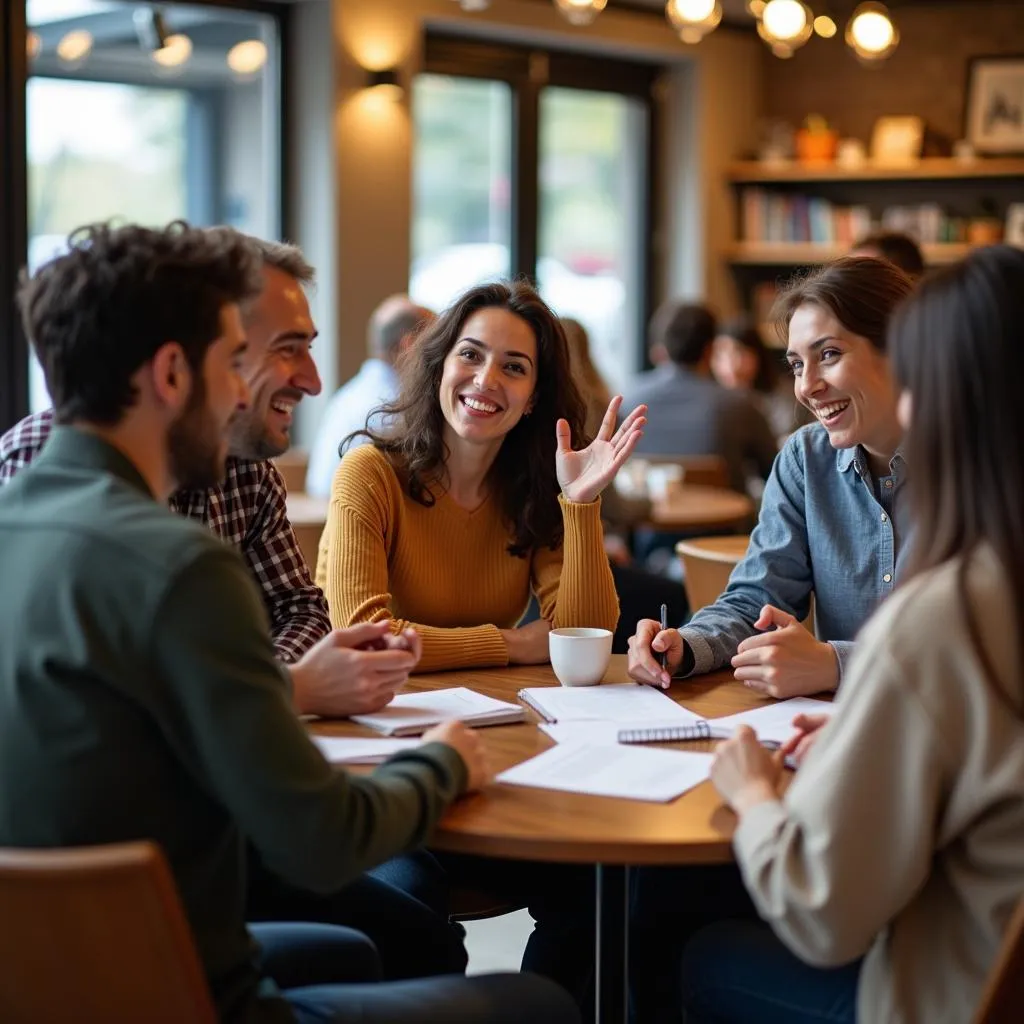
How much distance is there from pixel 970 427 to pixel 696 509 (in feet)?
12.1

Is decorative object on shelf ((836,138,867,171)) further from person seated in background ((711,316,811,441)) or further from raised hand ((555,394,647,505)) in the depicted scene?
raised hand ((555,394,647,505))

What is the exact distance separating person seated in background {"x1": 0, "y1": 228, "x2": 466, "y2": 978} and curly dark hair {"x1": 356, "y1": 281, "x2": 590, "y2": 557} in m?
0.30

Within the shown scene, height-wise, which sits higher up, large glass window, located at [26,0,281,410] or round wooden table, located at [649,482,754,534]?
large glass window, located at [26,0,281,410]

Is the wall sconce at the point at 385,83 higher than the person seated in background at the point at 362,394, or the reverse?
the wall sconce at the point at 385,83

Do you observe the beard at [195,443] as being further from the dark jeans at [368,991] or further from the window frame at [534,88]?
the window frame at [534,88]

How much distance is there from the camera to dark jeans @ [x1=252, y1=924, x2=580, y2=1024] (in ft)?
5.04

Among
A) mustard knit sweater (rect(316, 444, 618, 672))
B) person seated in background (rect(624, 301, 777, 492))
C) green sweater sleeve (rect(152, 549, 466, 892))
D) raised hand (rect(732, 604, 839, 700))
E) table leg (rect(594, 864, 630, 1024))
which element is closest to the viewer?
green sweater sleeve (rect(152, 549, 466, 892))

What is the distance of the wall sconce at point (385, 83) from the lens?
21.6 ft

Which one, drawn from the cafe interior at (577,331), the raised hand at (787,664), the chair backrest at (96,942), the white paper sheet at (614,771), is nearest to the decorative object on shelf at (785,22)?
the cafe interior at (577,331)

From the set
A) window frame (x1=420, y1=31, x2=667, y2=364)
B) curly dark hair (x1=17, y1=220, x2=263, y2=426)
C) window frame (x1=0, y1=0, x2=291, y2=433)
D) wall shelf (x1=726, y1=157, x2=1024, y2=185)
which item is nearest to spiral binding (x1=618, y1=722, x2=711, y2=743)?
curly dark hair (x1=17, y1=220, x2=263, y2=426)

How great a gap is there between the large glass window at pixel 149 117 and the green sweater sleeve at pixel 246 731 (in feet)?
14.5

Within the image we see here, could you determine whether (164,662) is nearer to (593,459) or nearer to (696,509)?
(593,459)

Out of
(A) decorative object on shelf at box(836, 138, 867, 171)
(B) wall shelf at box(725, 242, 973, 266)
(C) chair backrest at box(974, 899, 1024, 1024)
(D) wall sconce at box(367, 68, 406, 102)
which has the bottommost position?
(C) chair backrest at box(974, 899, 1024, 1024)

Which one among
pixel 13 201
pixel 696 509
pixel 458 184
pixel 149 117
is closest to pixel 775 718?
pixel 696 509
